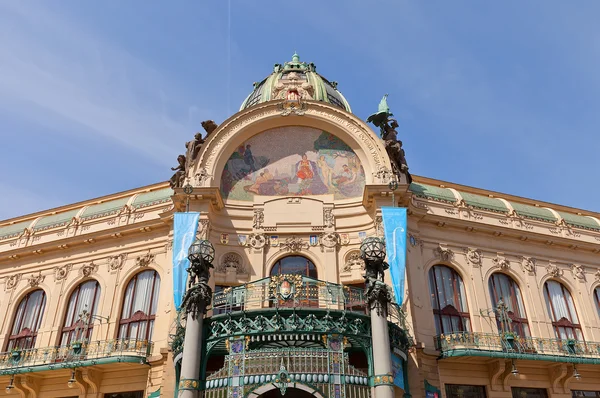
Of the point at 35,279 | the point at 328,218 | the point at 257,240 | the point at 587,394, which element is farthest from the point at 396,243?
the point at 35,279

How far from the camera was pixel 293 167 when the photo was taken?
947 inches

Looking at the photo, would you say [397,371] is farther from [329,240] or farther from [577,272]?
[577,272]

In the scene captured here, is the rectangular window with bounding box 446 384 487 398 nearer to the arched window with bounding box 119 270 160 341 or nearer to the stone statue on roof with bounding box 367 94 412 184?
the stone statue on roof with bounding box 367 94 412 184

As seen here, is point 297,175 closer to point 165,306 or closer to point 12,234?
point 165,306

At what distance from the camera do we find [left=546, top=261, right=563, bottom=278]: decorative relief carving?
80.1ft

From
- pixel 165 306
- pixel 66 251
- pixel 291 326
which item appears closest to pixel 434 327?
pixel 291 326

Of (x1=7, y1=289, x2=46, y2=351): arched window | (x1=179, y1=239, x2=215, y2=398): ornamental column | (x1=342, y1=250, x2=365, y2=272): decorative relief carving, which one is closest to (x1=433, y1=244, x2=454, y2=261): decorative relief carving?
(x1=342, y1=250, x2=365, y2=272): decorative relief carving

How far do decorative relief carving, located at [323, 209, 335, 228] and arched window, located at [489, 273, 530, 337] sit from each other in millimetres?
7843

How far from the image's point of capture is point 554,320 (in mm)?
23438

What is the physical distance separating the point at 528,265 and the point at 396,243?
808cm

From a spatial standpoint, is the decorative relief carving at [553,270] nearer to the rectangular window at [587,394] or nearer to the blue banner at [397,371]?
the rectangular window at [587,394]

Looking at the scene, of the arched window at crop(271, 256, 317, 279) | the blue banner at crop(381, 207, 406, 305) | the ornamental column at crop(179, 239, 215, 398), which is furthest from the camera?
the arched window at crop(271, 256, 317, 279)

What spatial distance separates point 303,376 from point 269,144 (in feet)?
42.4

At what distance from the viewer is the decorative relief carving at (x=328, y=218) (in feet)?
72.8
